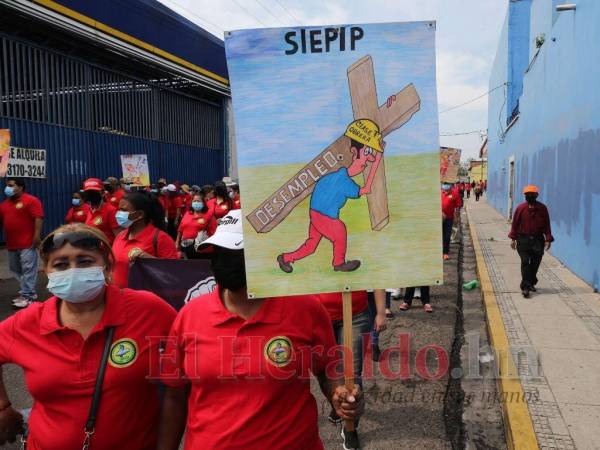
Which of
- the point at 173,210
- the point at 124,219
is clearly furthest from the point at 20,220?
the point at 173,210

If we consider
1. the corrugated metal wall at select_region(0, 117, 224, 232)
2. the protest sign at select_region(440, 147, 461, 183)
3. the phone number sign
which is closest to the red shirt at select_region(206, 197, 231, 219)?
the protest sign at select_region(440, 147, 461, 183)

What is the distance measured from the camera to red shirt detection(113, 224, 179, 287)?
381 centimetres

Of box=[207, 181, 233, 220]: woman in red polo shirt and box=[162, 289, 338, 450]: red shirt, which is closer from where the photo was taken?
box=[162, 289, 338, 450]: red shirt

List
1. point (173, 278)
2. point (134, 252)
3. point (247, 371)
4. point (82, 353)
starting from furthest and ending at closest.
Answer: point (134, 252) < point (173, 278) < point (82, 353) < point (247, 371)

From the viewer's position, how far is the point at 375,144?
6.00 feet

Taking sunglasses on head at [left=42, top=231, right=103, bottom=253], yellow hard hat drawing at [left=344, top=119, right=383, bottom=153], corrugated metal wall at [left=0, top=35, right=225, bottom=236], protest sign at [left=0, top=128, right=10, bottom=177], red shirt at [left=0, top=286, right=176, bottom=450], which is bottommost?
red shirt at [left=0, top=286, right=176, bottom=450]

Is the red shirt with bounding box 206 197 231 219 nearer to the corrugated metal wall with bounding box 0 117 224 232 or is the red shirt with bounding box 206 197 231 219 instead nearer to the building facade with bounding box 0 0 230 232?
the corrugated metal wall with bounding box 0 117 224 232

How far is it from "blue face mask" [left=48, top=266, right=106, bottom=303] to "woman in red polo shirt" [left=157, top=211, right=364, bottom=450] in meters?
0.37

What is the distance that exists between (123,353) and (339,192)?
1.01 metres

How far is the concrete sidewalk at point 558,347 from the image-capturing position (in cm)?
357

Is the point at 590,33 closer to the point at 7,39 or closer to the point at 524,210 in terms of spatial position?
the point at 524,210

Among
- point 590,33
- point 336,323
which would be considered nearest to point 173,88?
point 590,33

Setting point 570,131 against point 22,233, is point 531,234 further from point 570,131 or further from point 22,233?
point 22,233

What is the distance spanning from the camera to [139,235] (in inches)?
157
